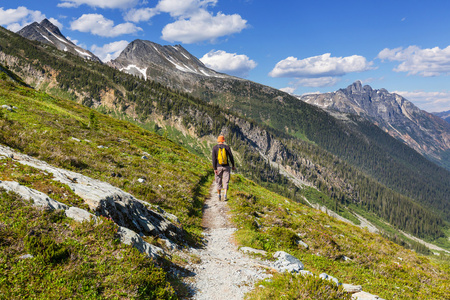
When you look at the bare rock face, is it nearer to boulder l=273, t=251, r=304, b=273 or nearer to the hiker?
boulder l=273, t=251, r=304, b=273

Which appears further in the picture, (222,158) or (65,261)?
(222,158)

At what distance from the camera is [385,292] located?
9180 millimetres

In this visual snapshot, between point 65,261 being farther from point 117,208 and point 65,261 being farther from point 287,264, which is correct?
point 287,264

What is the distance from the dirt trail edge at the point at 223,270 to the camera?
6543 mm

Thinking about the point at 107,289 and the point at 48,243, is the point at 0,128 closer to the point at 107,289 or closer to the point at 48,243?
the point at 48,243

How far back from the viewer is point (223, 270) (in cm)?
789

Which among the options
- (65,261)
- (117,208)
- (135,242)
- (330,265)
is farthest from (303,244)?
(65,261)

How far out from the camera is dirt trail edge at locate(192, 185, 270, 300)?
6.54m

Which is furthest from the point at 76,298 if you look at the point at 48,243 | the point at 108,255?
the point at 48,243

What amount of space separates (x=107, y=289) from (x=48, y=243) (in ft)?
5.77

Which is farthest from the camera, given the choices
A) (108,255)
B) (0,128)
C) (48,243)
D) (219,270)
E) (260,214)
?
(260,214)

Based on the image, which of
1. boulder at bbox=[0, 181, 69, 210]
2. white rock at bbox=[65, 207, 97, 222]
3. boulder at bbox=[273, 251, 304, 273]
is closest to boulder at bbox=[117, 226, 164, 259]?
white rock at bbox=[65, 207, 97, 222]

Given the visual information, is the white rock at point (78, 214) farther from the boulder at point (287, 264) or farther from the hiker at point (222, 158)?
the hiker at point (222, 158)

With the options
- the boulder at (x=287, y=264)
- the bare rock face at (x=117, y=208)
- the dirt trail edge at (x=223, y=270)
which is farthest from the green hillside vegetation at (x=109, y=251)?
the boulder at (x=287, y=264)
